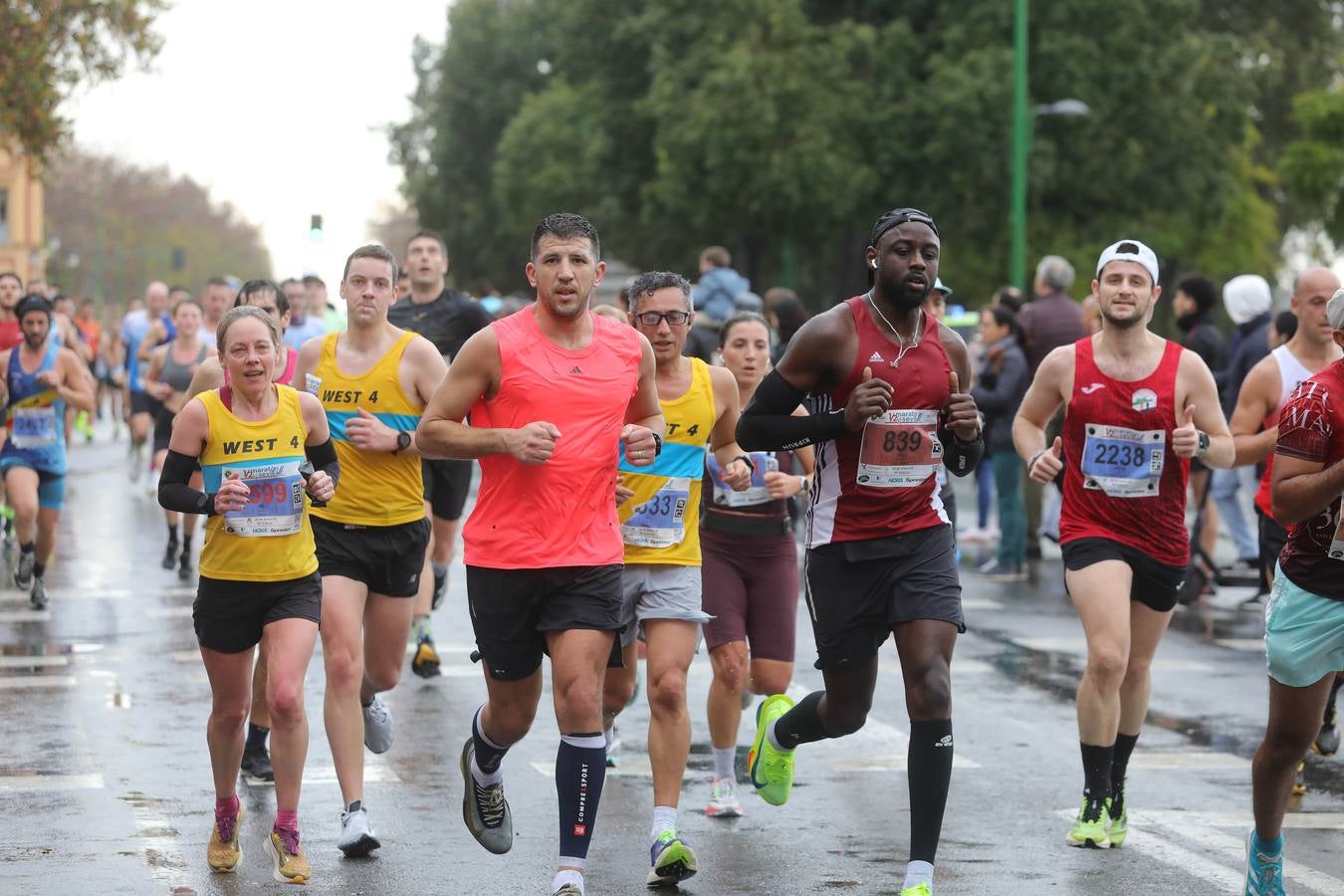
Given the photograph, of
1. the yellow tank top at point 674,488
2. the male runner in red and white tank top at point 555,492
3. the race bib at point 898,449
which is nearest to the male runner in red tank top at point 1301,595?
the race bib at point 898,449

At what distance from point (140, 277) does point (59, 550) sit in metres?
104

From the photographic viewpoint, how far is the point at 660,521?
751 cm

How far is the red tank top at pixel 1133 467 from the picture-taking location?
298 inches

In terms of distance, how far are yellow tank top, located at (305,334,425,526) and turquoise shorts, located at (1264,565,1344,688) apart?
320cm

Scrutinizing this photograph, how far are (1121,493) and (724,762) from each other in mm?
1808

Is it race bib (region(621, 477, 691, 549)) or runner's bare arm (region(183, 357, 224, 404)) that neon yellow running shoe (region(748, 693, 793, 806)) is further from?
runner's bare arm (region(183, 357, 224, 404))

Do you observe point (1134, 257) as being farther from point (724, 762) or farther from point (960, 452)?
point (724, 762)

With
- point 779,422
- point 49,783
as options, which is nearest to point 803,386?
point 779,422

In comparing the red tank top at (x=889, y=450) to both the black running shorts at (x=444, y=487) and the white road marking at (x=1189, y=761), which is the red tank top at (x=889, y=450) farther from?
the black running shorts at (x=444, y=487)

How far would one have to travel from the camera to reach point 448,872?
22.7ft

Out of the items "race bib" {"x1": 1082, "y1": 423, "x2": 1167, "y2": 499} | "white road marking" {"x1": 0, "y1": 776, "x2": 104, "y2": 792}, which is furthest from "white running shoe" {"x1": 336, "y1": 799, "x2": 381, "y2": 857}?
"race bib" {"x1": 1082, "y1": 423, "x2": 1167, "y2": 499}

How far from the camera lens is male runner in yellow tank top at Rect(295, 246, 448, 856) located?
737 cm

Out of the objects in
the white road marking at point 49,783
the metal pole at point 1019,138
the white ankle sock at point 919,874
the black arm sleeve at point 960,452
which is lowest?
the white road marking at point 49,783

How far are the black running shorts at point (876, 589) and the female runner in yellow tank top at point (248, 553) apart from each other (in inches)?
66.3
